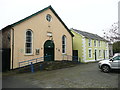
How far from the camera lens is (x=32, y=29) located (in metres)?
12.8

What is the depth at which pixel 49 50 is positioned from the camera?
48.0 ft

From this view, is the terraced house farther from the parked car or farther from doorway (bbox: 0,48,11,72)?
doorway (bbox: 0,48,11,72)

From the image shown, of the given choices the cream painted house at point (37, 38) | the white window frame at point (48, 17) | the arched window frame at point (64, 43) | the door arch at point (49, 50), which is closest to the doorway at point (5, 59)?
the cream painted house at point (37, 38)

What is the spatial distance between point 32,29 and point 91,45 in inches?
557

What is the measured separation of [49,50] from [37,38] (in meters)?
2.55

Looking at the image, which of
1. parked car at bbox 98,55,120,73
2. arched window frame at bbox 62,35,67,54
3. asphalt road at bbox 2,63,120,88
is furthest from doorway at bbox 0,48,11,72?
parked car at bbox 98,55,120,73

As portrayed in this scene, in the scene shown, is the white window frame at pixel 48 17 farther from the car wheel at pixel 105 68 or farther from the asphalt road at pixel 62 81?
the car wheel at pixel 105 68

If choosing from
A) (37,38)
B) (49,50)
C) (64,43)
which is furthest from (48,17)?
(64,43)

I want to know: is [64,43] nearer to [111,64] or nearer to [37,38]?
[37,38]

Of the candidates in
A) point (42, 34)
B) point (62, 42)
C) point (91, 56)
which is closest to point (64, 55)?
point (62, 42)

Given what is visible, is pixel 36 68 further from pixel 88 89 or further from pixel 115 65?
pixel 115 65

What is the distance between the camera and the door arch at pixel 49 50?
46.3 feet

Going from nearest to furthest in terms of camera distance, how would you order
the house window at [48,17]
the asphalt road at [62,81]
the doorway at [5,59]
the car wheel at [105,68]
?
the asphalt road at [62,81], the car wheel at [105,68], the doorway at [5,59], the house window at [48,17]

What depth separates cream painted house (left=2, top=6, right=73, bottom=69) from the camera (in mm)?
11289
